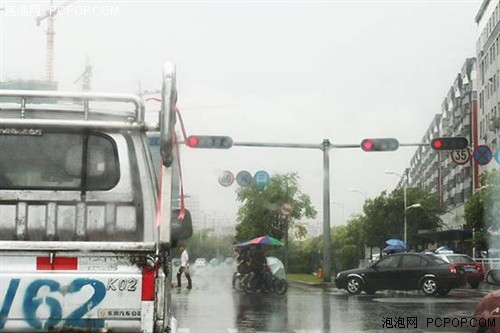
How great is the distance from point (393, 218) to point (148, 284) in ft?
199

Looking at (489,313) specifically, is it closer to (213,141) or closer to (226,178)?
(213,141)

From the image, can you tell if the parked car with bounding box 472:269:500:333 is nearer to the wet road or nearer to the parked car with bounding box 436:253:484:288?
the wet road

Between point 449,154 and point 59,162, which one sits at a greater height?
point 449,154

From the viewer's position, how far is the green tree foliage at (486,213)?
3791 centimetres

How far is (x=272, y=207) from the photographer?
50.1 m

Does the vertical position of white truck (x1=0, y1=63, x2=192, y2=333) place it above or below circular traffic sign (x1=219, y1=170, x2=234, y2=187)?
below

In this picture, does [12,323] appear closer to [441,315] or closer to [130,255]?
[130,255]

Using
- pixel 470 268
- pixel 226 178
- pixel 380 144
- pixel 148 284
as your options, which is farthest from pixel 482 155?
pixel 148 284

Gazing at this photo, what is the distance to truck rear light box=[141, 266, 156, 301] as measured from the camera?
3.96 metres

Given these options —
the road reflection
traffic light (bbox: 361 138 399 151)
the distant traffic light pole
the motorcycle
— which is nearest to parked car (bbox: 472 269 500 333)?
the road reflection

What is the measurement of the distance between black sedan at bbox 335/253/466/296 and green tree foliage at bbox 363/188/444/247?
38074mm

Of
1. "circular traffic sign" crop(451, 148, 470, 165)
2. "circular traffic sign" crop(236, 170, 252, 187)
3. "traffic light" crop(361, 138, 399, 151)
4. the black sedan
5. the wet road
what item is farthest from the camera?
"circular traffic sign" crop(236, 170, 252, 187)

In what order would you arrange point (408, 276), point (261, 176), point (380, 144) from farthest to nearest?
1. point (261, 176)
2. point (380, 144)
3. point (408, 276)

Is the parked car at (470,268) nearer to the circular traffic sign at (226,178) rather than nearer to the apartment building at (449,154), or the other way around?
the circular traffic sign at (226,178)
